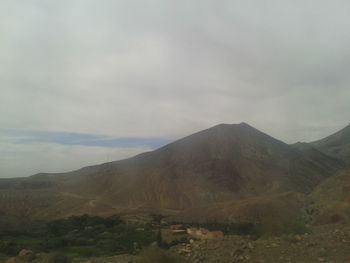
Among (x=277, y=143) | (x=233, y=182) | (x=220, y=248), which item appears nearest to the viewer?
(x=220, y=248)

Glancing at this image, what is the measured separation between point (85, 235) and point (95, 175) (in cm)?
7007

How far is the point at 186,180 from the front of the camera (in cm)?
12044

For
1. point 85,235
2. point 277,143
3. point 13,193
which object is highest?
point 277,143

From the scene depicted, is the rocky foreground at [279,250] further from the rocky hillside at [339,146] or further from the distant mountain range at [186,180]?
the rocky hillside at [339,146]

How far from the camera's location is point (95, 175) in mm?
129000

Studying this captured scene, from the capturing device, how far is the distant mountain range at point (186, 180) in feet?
323

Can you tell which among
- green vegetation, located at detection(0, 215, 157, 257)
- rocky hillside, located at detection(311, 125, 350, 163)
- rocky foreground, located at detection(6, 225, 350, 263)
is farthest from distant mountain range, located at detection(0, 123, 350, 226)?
rocky foreground, located at detection(6, 225, 350, 263)

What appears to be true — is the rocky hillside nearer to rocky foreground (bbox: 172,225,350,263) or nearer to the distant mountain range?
the distant mountain range

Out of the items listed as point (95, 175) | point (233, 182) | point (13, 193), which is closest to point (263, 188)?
point (233, 182)

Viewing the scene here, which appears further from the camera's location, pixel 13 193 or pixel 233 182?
pixel 233 182

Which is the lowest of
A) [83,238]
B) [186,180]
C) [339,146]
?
[83,238]

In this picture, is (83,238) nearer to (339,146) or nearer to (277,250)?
(277,250)

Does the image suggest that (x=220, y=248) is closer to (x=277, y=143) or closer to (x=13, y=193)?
(x=13, y=193)

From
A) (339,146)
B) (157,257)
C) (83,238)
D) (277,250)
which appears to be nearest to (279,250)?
(277,250)
